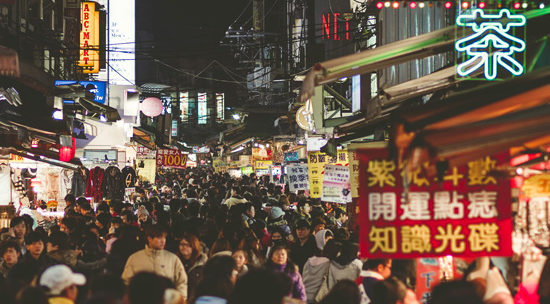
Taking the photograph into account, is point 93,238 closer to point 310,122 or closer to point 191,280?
point 191,280

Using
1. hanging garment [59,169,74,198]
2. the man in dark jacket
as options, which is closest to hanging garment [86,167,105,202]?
hanging garment [59,169,74,198]

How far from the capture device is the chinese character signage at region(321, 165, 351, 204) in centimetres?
1563

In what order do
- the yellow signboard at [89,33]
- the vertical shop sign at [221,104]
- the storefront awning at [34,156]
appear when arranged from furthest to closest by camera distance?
1. the vertical shop sign at [221,104]
2. the yellow signboard at [89,33]
3. the storefront awning at [34,156]

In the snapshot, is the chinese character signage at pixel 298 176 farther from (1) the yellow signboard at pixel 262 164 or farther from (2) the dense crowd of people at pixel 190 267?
(1) the yellow signboard at pixel 262 164

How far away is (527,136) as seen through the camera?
5.47 meters

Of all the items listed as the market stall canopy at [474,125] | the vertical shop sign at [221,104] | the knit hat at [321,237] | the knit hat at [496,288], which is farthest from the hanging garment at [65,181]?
the vertical shop sign at [221,104]

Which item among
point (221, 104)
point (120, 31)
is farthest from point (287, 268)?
point (221, 104)

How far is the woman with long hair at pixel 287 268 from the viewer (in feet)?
26.7

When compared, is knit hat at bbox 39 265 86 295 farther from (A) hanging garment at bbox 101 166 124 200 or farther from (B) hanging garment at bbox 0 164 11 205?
(A) hanging garment at bbox 101 166 124 200

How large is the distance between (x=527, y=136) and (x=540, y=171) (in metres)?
1.15

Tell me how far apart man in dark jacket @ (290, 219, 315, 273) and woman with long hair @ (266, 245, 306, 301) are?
2348mm

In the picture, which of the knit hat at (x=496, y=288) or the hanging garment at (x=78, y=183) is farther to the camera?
the hanging garment at (x=78, y=183)

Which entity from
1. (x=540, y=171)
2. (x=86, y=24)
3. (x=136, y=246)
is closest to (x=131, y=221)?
(x=136, y=246)

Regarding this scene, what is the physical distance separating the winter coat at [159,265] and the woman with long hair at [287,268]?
117cm
